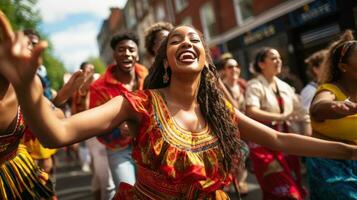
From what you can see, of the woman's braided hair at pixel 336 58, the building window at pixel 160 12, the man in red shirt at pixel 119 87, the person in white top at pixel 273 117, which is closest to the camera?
the woman's braided hair at pixel 336 58

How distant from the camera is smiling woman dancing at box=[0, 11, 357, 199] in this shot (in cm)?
200

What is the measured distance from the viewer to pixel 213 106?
2.35 m

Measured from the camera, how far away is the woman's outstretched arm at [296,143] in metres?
2.36

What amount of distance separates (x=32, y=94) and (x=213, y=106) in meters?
1.18

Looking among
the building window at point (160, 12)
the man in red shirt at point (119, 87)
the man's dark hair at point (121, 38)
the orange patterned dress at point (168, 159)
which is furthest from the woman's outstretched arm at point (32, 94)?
the building window at point (160, 12)

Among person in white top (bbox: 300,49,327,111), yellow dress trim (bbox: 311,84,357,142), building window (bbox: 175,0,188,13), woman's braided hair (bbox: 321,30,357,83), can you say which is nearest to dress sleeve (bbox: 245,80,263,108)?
person in white top (bbox: 300,49,327,111)

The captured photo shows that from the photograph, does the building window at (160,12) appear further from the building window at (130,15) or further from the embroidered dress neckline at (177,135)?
the embroidered dress neckline at (177,135)

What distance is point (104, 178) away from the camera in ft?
13.7

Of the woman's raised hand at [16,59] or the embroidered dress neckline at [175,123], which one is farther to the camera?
the embroidered dress neckline at [175,123]

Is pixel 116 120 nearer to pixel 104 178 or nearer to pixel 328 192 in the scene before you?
pixel 328 192

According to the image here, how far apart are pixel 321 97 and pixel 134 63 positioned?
1.90 m

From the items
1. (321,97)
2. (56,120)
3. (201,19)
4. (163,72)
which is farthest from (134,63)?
(201,19)

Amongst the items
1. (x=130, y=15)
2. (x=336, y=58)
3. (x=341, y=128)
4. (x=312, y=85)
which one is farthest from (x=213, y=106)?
(x=130, y=15)

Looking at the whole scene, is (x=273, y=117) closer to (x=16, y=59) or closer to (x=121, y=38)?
(x=121, y=38)
